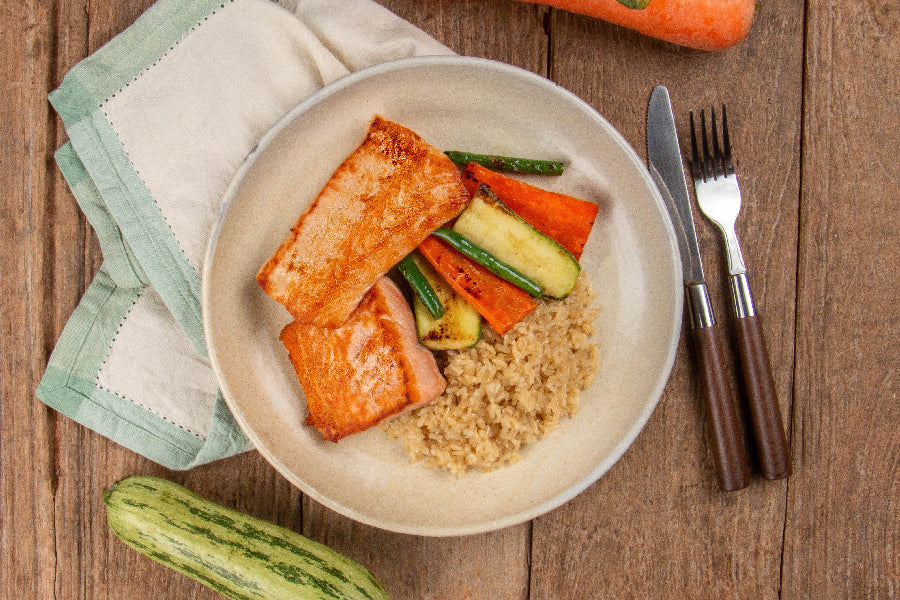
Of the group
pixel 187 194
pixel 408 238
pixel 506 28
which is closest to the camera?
pixel 408 238

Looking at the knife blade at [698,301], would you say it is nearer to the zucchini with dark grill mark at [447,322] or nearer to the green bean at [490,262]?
the green bean at [490,262]

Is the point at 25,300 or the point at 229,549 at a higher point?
the point at 25,300

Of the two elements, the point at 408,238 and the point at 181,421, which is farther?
the point at 181,421

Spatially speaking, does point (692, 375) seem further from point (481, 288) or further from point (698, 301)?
point (481, 288)

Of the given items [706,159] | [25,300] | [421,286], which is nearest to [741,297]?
[706,159]

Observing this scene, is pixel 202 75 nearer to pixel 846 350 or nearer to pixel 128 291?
pixel 128 291

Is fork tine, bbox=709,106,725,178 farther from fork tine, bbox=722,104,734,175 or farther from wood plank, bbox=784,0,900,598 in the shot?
wood plank, bbox=784,0,900,598

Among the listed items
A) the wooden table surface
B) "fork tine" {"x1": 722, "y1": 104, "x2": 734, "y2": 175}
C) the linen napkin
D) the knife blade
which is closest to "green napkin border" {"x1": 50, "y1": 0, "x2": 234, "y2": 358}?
the linen napkin

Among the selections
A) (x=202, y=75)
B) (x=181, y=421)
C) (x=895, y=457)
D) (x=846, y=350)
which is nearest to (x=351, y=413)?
(x=181, y=421)
